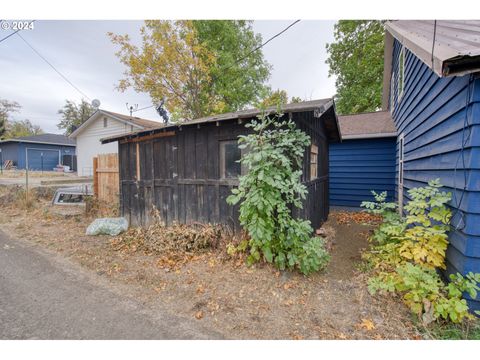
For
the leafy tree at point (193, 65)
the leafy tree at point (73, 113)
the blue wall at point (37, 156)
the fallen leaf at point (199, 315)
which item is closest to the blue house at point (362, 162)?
the leafy tree at point (193, 65)

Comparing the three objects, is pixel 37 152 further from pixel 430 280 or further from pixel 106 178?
pixel 430 280

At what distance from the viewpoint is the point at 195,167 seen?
→ 4906 millimetres

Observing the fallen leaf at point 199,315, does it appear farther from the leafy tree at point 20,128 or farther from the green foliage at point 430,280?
the leafy tree at point 20,128

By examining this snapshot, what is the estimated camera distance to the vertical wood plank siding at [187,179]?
4582 mm

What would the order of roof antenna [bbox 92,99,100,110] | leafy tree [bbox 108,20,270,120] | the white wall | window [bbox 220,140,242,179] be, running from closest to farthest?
window [bbox 220,140,242,179], leafy tree [bbox 108,20,270,120], the white wall, roof antenna [bbox 92,99,100,110]

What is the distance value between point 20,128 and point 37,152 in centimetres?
2824

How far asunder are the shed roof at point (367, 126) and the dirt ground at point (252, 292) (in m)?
4.29

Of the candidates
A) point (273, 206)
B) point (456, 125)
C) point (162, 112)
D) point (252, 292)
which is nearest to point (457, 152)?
Result: point (456, 125)

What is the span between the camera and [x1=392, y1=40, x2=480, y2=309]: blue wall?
2.34 m

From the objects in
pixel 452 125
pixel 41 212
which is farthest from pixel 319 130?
pixel 41 212

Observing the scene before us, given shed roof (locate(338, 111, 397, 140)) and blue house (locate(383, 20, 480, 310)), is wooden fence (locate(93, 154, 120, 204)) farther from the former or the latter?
shed roof (locate(338, 111, 397, 140))

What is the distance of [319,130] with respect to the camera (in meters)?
6.16
